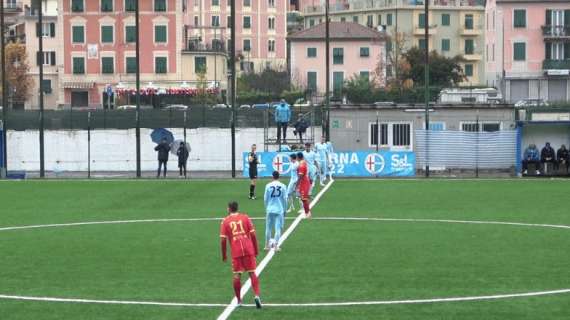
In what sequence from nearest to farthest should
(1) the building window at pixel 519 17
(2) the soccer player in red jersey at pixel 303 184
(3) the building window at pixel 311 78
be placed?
(2) the soccer player in red jersey at pixel 303 184 → (1) the building window at pixel 519 17 → (3) the building window at pixel 311 78

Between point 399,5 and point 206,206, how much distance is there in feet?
331

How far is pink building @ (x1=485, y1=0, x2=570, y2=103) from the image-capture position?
346 feet

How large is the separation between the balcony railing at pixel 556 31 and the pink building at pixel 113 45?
2955 centimetres

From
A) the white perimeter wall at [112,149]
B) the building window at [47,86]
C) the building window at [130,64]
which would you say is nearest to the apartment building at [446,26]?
the building window at [47,86]

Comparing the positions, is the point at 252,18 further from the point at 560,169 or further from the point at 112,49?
the point at 560,169

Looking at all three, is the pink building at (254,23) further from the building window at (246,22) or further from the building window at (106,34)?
the building window at (106,34)

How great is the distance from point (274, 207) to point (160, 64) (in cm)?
8105

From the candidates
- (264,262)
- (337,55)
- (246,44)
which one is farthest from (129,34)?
(264,262)

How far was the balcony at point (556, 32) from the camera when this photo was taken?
106 meters

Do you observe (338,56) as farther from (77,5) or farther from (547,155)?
(547,155)

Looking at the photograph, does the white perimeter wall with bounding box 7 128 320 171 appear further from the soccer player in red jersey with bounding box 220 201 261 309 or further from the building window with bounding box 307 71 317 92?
the building window with bounding box 307 71 317 92

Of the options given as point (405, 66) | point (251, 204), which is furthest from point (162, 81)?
point (251, 204)

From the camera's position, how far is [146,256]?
30.0 meters

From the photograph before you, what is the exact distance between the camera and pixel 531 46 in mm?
106625
